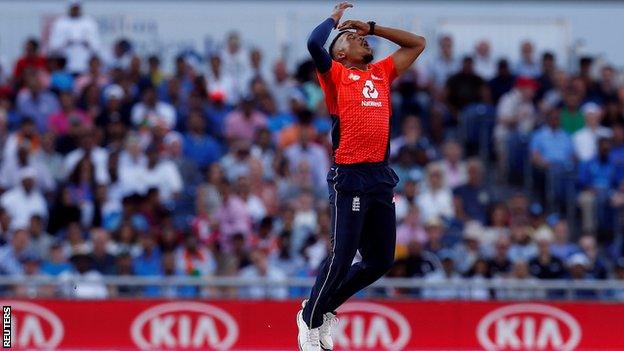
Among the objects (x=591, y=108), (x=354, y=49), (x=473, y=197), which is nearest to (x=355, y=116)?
(x=354, y=49)

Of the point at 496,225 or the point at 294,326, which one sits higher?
the point at 496,225

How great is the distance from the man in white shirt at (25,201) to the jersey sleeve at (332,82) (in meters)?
8.34

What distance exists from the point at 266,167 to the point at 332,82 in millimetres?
9078

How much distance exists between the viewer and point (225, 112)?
23.4 metres

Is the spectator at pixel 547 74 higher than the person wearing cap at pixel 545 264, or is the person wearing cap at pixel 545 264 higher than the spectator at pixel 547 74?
the spectator at pixel 547 74

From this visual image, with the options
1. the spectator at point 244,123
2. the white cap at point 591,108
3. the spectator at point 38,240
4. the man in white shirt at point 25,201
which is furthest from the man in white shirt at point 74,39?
the white cap at point 591,108

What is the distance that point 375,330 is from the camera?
17.6 meters

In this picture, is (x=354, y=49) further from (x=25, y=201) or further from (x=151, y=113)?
(x=151, y=113)

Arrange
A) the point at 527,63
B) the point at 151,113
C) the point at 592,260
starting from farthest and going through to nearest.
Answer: the point at 527,63 → the point at 151,113 → the point at 592,260

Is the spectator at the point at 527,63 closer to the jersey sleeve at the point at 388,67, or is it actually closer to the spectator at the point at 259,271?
the spectator at the point at 259,271

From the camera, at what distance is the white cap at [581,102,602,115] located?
23.2 meters

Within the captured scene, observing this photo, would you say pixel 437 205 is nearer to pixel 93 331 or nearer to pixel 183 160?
pixel 183 160

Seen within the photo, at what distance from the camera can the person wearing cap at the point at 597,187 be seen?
2222cm

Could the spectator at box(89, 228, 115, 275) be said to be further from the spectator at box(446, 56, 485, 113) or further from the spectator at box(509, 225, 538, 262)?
the spectator at box(446, 56, 485, 113)
